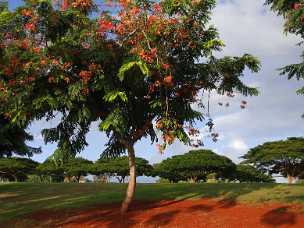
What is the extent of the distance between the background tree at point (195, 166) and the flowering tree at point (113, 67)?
27937mm

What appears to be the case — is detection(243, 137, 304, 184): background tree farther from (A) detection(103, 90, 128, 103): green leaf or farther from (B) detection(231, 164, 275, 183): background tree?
(A) detection(103, 90, 128, 103): green leaf

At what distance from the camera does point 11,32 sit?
62.1 ft

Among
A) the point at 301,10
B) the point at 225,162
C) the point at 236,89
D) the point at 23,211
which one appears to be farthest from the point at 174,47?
the point at 225,162

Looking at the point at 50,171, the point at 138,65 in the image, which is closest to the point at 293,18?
the point at 138,65

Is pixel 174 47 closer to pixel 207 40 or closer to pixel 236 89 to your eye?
pixel 207 40

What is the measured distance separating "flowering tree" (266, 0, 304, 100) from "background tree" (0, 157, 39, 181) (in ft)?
113

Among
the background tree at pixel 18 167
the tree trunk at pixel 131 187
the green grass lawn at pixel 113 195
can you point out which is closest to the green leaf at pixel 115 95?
the tree trunk at pixel 131 187

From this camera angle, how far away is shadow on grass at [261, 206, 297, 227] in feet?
63.3

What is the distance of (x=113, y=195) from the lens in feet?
90.8

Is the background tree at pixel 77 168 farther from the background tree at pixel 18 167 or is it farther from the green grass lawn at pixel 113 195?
the green grass lawn at pixel 113 195

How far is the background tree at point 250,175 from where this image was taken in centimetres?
5378

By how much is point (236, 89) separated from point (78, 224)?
26.5 feet

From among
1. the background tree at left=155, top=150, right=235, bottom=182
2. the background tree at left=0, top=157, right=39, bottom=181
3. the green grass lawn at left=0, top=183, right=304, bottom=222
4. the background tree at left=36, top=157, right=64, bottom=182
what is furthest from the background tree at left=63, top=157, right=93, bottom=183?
the green grass lawn at left=0, top=183, right=304, bottom=222

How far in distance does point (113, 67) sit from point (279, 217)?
7931 mm
